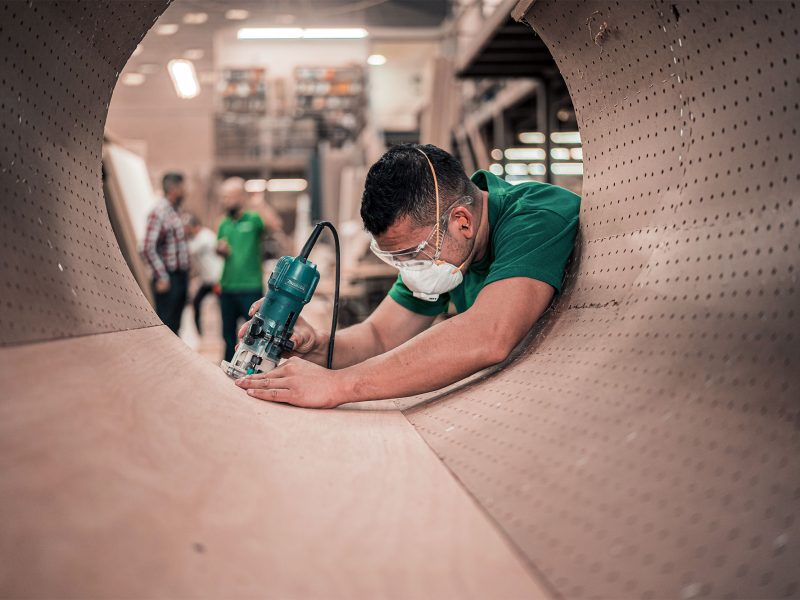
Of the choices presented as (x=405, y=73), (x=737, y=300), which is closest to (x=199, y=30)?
(x=405, y=73)

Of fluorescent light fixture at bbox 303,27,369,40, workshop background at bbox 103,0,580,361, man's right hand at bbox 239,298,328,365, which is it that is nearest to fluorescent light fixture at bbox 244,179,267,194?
workshop background at bbox 103,0,580,361

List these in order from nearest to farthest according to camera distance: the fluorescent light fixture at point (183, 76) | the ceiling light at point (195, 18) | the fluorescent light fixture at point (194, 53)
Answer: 1. the fluorescent light fixture at point (183, 76)
2. the ceiling light at point (195, 18)
3. the fluorescent light fixture at point (194, 53)

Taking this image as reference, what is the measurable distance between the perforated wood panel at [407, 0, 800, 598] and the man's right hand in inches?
19.7

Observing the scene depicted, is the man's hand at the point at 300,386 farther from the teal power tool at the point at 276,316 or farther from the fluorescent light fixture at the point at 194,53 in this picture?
A: the fluorescent light fixture at the point at 194,53

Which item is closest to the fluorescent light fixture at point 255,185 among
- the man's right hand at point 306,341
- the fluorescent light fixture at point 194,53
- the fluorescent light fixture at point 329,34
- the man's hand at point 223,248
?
the fluorescent light fixture at point 329,34

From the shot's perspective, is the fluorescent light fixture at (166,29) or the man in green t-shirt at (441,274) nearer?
the man in green t-shirt at (441,274)

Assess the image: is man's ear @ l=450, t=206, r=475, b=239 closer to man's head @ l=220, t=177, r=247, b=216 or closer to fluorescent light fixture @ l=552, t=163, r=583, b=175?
man's head @ l=220, t=177, r=247, b=216

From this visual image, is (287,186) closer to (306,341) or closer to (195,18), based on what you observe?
(195,18)

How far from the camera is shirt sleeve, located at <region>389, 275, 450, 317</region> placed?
278cm

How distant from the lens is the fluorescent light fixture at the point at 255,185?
54.5 ft

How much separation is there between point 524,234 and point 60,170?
1.28 meters

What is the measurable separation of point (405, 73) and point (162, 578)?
65.8 feet

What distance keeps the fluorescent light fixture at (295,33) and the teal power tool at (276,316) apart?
15641mm

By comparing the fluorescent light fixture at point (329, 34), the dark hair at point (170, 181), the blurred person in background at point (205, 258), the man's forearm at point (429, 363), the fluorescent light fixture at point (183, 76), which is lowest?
the blurred person in background at point (205, 258)
